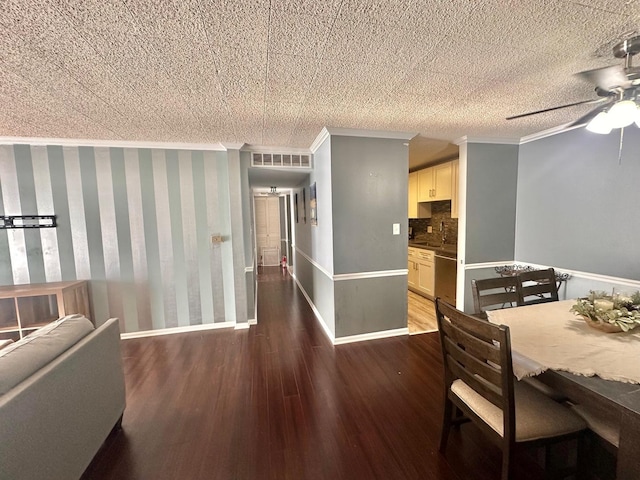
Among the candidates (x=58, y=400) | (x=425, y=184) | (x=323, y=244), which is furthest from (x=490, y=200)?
(x=58, y=400)

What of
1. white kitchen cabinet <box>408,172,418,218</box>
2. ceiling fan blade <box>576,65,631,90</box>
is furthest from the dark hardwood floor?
white kitchen cabinet <box>408,172,418,218</box>

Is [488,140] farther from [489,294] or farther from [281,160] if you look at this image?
[281,160]

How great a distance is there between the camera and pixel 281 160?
351 centimetres

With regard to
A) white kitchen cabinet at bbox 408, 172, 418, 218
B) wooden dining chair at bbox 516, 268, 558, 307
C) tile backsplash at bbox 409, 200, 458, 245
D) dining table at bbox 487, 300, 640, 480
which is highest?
white kitchen cabinet at bbox 408, 172, 418, 218

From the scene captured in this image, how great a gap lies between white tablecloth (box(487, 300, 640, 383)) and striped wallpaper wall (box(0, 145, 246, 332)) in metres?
3.04

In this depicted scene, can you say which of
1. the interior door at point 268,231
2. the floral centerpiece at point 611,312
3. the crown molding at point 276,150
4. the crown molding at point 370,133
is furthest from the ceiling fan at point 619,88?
the interior door at point 268,231

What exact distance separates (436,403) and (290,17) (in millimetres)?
2582

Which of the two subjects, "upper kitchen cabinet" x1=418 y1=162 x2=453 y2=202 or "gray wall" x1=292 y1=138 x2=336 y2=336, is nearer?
"gray wall" x1=292 y1=138 x2=336 y2=336

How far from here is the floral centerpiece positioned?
4.37 feet

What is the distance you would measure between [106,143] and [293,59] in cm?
271

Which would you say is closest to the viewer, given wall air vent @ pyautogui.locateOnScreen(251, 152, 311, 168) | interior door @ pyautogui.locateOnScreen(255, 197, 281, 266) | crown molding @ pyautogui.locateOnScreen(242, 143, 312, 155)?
crown molding @ pyautogui.locateOnScreen(242, 143, 312, 155)

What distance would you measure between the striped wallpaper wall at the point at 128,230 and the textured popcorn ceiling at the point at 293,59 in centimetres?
60

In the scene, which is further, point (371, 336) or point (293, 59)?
point (371, 336)

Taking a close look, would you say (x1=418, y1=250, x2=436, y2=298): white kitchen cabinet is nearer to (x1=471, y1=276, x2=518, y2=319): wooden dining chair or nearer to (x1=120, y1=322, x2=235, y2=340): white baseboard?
(x1=471, y1=276, x2=518, y2=319): wooden dining chair
